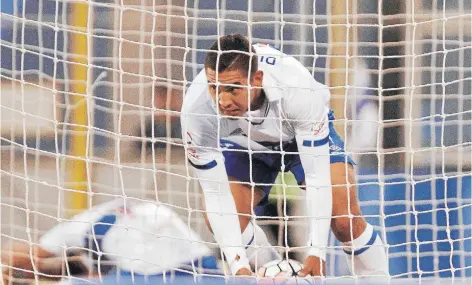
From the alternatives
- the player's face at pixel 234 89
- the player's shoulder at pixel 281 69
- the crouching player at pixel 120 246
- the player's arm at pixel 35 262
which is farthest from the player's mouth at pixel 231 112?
the player's arm at pixel 35 262

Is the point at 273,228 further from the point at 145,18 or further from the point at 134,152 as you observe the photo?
the point at 145,18

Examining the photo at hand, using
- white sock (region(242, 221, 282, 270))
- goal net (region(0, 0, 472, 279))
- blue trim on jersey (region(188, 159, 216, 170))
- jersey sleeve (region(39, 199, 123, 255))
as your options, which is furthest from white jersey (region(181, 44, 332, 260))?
goal net (region(0, 0, 472, 279))

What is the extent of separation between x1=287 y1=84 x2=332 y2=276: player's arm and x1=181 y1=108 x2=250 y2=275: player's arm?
166mm

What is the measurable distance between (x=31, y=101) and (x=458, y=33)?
4.39 ft

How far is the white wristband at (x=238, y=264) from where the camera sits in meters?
1.96

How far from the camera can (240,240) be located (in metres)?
2.04

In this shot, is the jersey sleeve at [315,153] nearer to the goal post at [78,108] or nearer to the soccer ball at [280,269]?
the soccer ball at [280,269]

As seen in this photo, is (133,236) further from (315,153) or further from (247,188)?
(315,153)

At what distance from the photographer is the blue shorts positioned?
208 cm

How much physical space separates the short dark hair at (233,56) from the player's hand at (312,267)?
421 millimetres

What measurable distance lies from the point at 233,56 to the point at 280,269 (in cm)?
47

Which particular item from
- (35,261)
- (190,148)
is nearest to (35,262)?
(35,261)

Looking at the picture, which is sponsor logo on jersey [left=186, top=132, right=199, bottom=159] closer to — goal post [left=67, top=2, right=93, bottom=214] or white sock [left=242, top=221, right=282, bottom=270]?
white sock [left=242, top=221, right=282, bottom=270]

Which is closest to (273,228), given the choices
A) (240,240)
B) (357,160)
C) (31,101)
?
(357,160)
